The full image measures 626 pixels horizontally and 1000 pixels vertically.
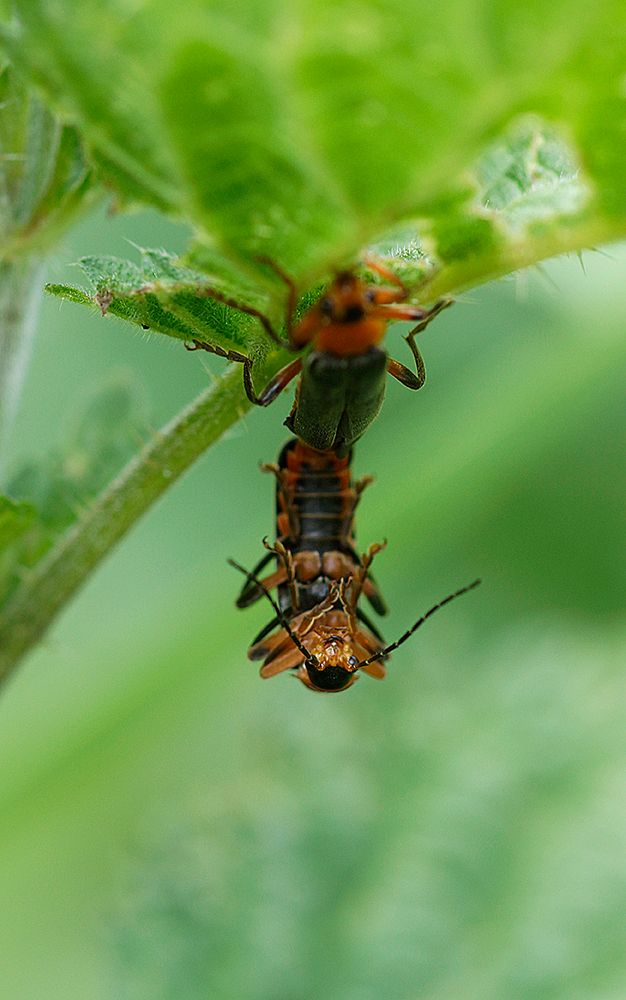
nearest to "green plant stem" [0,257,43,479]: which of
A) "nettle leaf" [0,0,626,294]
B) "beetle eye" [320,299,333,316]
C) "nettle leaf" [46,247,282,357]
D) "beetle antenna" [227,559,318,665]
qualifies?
"nettle leaf" [46,247,282,357]

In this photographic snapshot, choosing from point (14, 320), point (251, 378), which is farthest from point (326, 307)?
point (14, 320)

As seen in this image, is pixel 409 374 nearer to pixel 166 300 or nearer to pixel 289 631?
pixel 289 631

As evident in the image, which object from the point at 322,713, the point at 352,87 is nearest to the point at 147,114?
the point at 352,87

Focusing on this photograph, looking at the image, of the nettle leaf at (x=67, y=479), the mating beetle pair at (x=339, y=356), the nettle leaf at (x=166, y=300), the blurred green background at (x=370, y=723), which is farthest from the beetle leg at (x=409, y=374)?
the nettle leaf at (x=166, y=300)

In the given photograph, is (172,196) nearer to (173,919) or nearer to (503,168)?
(503,168)

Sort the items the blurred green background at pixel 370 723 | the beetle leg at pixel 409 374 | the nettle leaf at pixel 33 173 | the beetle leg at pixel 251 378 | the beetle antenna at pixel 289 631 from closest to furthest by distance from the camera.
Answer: the beetle leg at pixel 251 378 < the nettle leaf at pixel 33 173 < the beetle leg at pixel 409 374 < the beetle antenna at pixel 289 631 < the blurred green background at pixel 370 723

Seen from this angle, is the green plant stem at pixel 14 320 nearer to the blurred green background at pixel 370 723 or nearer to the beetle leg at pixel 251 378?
the blurred green background at pixel 370 723
